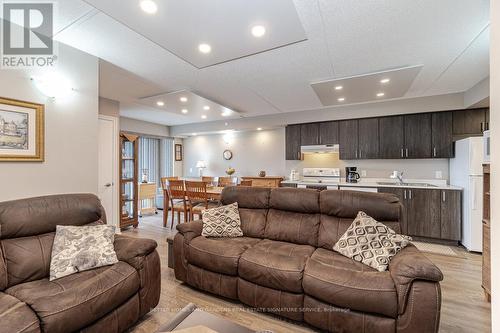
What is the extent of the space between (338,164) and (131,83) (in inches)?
173

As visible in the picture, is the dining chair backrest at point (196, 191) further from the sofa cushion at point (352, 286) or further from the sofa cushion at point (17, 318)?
the sofa cushion at point (17, 318)

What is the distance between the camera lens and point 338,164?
5.27m

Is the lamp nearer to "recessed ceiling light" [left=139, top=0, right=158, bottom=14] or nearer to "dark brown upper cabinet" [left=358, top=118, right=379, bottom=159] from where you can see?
"dark brown upper cabinet" [left=358, top=118, right=379, bottom=159]

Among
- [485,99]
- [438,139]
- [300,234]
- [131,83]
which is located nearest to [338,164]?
[438,139]

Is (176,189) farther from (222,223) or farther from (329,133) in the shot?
(329,133)

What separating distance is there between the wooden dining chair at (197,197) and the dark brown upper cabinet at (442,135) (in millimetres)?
4252

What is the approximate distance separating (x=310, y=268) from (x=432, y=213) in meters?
3.28

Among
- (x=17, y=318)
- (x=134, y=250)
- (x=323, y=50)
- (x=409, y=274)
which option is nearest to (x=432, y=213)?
(x=409, y=274)

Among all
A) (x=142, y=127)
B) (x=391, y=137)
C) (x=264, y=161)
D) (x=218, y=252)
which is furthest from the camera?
(x=142, y=127)

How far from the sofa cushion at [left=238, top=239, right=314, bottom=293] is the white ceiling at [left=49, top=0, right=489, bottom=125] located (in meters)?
2.07

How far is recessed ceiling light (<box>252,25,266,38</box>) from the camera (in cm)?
208

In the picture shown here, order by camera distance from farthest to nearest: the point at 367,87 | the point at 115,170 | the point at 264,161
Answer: the point at 264,161 → the point at 115,170 → the point at 367,87

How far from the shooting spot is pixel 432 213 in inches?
153

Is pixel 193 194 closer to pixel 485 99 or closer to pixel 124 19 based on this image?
pixel 124 19
